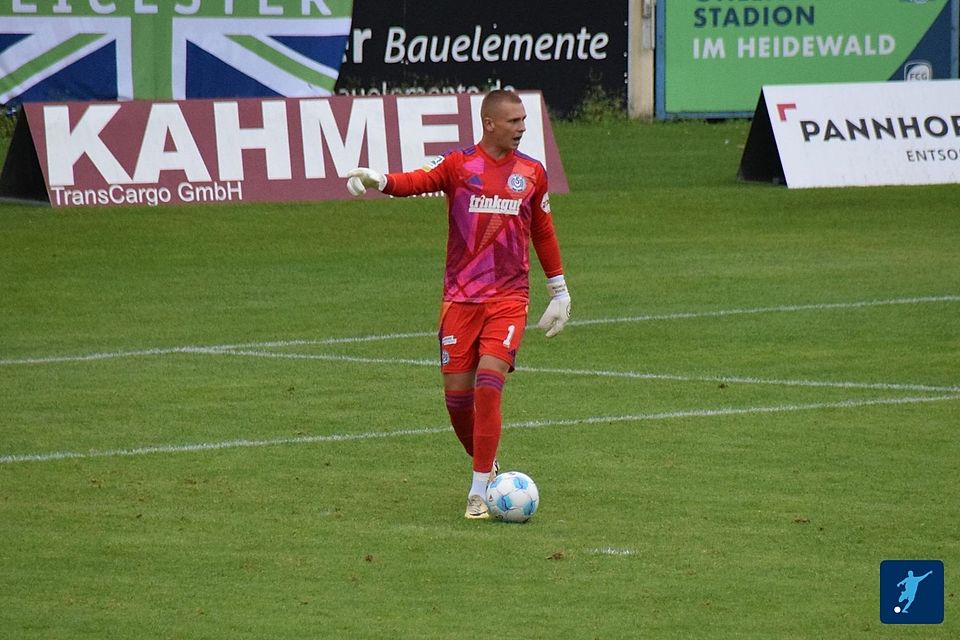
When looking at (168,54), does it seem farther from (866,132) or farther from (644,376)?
(644,376)

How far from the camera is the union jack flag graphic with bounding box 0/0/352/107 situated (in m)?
25.0

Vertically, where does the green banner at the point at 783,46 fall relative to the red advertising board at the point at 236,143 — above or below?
above

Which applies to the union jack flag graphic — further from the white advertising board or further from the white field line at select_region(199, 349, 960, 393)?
the white field line at select_region(199, 349, 960, 393)

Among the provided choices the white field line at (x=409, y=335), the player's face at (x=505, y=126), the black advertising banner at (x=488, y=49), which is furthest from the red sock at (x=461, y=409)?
the black advertising banner at (x=488, y=49)

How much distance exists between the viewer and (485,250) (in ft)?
30.3

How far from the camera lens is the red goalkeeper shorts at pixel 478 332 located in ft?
30.0

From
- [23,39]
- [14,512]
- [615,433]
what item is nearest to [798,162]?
[23,39]

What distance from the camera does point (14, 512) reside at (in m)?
9.11

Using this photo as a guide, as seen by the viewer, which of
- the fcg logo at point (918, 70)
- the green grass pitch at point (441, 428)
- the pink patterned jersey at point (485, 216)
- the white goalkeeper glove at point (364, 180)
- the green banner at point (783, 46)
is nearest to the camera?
the green grass pitch at point (441, 428)

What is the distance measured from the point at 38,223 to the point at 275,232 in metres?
2.51

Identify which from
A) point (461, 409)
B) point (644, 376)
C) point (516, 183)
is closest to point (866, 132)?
point (644, 376)

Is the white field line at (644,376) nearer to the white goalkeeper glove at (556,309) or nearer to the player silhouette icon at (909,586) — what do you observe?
the white goalkeeper glove at (556,309)

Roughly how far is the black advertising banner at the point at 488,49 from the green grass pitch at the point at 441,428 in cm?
648

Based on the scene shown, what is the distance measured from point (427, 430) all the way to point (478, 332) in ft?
7.22
